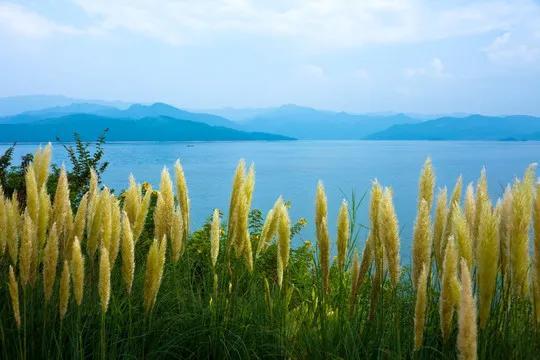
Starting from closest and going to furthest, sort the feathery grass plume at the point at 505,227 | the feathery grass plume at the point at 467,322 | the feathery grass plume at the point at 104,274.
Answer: the feathery grass plume at the point at 467,322 < the feathery grass plume at the point at 104,274 < the feathery grass plume at the point at 505,227

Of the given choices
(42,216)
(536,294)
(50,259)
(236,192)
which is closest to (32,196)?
(42,216)

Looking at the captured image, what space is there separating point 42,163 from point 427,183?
2650 mm

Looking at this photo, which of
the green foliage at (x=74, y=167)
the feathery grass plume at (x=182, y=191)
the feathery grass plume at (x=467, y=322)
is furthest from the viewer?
the green foliage at (x=74, y=167)

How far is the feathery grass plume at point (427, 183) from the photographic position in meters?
3.59

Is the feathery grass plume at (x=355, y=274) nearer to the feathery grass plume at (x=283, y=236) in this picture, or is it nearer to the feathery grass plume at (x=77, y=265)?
the feathery grass plume at (x=283, y=236)

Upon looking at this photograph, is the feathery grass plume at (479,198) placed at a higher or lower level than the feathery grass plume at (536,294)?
higher

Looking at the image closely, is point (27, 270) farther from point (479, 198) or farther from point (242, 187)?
point (479, 198)

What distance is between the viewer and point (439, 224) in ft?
11.5

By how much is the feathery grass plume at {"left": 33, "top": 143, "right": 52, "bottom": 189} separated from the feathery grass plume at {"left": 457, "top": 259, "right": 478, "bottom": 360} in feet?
10.1

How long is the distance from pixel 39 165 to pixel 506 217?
3.10 metres

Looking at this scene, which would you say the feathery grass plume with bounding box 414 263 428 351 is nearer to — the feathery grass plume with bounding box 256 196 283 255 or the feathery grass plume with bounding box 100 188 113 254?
the feathery grass plume with bounding box 256 196 283 255

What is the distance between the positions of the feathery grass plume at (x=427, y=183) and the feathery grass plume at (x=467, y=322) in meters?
1.34

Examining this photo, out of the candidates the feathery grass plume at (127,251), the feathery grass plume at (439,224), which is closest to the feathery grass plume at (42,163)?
the feathery grass plume at (127,251)

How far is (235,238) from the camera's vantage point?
4121mm
